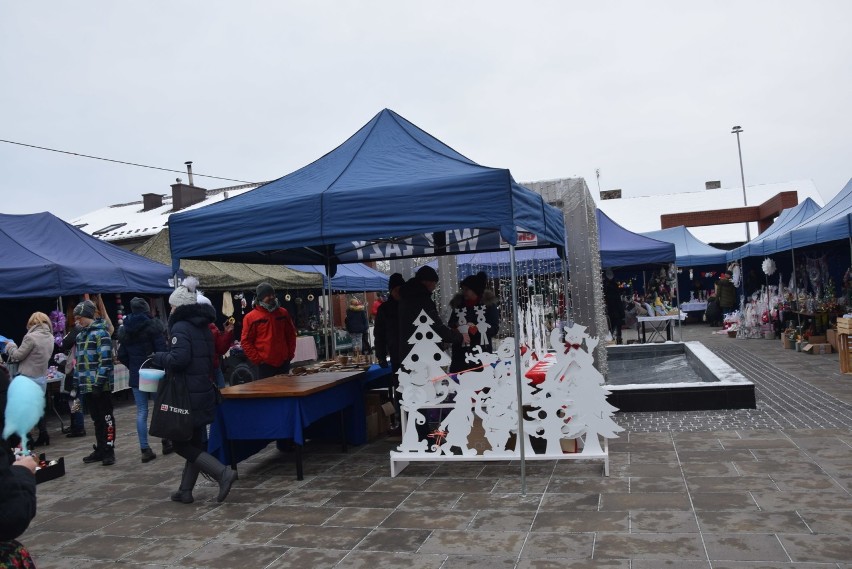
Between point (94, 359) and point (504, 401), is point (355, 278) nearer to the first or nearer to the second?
point (94, 359)

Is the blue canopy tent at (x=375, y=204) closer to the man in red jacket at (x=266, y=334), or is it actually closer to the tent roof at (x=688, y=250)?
the man in red jacket at (x=266, y=334)

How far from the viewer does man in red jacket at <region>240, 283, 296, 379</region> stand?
693 centimetres

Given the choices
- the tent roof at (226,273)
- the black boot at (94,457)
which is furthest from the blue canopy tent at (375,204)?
the tent roof at (226,273)

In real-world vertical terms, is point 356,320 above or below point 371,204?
below

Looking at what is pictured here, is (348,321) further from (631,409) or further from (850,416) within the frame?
(850,416)

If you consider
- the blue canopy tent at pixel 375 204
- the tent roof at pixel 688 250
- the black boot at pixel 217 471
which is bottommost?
the black boot at pixel 217 471

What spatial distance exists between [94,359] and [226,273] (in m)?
7.17

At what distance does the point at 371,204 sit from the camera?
5.13 meters

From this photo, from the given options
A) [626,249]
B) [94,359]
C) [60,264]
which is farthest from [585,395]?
A: [60,264]

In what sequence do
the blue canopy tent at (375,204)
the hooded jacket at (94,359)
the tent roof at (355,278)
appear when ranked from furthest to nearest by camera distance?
1. the tent roof at (355,278)
2. the hooded jacket at (94,359)
3. the blue canopy tent at (375,204)

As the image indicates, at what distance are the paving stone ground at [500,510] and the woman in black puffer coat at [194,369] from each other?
21cm

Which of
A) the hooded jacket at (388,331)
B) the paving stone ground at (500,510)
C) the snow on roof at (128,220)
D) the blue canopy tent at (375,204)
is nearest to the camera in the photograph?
the paving stone ground at (500,510)

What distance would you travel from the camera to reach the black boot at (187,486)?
5.26 m

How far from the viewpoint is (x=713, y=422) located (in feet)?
22.3
